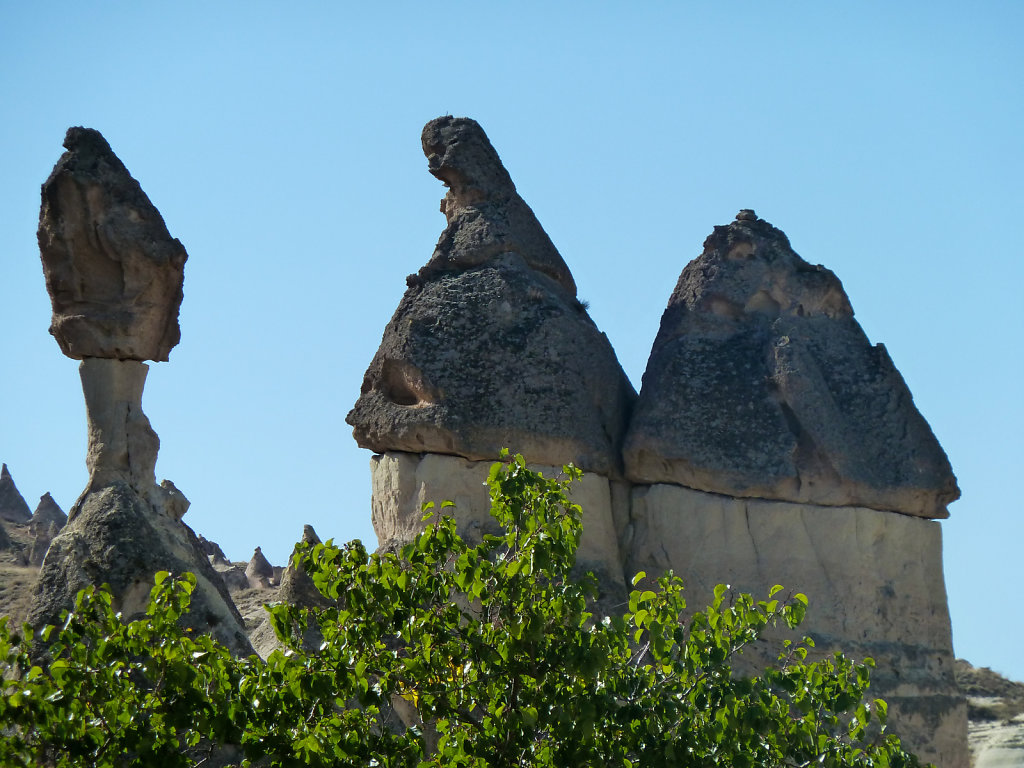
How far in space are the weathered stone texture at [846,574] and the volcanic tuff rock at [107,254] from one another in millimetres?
4747

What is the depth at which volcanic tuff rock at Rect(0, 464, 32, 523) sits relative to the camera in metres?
36.2

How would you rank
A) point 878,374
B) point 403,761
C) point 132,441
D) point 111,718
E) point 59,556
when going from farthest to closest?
point 878,374
point 132,441
point 59,556
point 403,761
point 111,718

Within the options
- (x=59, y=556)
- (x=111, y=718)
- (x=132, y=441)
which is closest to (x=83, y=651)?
(x=111, y=718)

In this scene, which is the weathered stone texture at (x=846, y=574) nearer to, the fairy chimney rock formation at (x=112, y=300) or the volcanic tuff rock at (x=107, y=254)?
the fairy chimney rock formation at (x=112, y=300)

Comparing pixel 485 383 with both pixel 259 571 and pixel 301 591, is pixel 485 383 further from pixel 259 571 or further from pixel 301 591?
pixel 259 571

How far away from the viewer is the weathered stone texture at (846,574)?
48.8 feet

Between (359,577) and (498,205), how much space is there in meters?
8.01

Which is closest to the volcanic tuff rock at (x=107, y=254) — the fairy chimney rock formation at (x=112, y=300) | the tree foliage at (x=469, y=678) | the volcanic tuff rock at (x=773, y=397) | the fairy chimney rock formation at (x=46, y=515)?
the fairy chimney rock formation at (x=112, y=300)

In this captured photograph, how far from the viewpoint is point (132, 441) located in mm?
14883

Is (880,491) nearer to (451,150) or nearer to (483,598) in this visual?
(451,150)

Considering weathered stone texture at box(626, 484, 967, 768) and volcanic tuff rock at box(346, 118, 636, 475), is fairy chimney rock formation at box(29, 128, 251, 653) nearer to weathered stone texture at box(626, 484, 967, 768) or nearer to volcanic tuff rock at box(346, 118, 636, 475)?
volcanic tuff rock at box(346, 118, 636, 475)

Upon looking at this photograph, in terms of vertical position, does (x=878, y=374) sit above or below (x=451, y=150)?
below

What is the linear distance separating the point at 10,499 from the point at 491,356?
23620 millimetres

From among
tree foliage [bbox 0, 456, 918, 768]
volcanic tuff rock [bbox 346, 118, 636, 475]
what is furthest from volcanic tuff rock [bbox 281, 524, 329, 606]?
tree foliage [bbox 0, 456, 918, 768]
